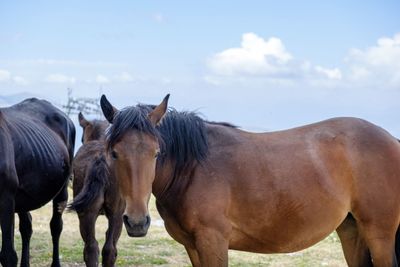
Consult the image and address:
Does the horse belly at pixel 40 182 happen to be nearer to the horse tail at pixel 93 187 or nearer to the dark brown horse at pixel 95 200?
the dark brown horse at pixel 95 200

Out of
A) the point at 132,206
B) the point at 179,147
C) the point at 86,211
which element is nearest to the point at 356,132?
the point at 179,147

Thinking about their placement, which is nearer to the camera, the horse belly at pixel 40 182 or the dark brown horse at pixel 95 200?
the dark brown horse at pixel 95 200

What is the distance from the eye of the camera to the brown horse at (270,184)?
496 cm

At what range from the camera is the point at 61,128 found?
8.47 metres

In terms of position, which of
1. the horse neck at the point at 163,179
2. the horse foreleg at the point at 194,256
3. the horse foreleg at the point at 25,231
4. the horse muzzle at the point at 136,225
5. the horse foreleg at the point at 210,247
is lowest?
the horse foreleg at the point at 25,231

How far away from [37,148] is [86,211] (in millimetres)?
1004

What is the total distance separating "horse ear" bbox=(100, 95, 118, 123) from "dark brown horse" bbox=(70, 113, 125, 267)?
187cm

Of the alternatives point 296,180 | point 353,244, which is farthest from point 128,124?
point 353,244

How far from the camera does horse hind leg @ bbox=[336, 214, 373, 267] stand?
578cm

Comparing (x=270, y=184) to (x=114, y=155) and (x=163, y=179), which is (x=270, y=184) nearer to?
(x=163, y=179)

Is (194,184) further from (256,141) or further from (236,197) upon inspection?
(256,141)

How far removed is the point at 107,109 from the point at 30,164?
2.56 meters

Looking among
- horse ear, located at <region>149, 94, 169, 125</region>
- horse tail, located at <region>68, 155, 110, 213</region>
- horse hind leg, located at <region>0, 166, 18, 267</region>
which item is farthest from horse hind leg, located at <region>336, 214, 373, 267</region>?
horse hind leg, located at <region>0, 166, 18, 267</region>

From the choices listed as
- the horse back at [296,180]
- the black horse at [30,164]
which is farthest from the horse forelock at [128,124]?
the black horse at [30,164]
